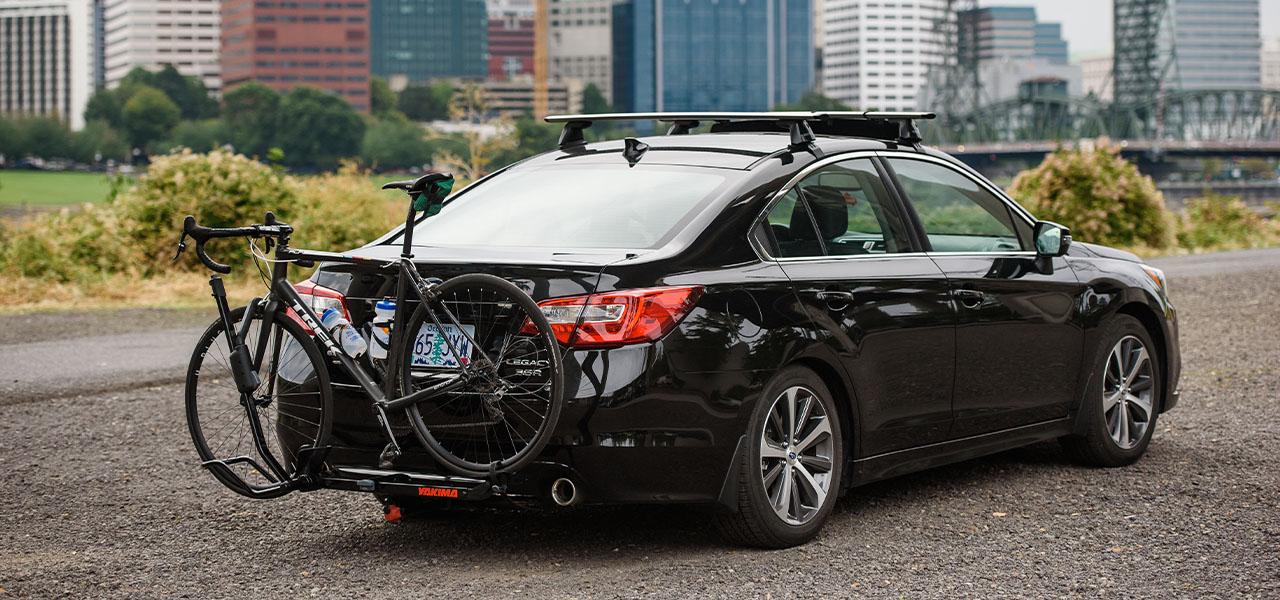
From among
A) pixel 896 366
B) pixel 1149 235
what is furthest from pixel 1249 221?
pixel 896 366

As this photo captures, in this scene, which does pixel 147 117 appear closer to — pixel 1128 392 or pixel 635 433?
pixel 1128 392

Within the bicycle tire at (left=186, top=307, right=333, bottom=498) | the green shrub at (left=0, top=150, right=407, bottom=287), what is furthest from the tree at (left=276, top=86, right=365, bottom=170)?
the bicycle tire at (left=186, top=307, right=333, bottom=498)

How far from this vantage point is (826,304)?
504cm

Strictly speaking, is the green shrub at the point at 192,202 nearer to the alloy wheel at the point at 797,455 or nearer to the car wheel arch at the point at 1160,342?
the car wheel arch at the point at 1160,342

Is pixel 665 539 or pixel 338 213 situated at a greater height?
pixel 338 213

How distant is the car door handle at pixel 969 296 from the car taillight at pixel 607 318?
5.56 ft

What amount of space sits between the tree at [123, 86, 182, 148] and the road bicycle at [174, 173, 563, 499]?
620 ft

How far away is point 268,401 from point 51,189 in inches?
4994

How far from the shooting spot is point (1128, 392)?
677cm

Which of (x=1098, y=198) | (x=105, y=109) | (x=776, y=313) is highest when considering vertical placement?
(x=105, y=109)

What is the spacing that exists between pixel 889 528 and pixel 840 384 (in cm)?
62

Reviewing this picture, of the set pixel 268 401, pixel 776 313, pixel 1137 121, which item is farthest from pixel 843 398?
pixel 1137 121

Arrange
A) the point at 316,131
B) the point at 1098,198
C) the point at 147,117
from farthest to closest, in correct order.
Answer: the point at 147,117
the point at 316,131
the point at 1098,198

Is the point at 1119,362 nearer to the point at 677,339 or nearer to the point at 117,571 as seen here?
the point at 677,339
